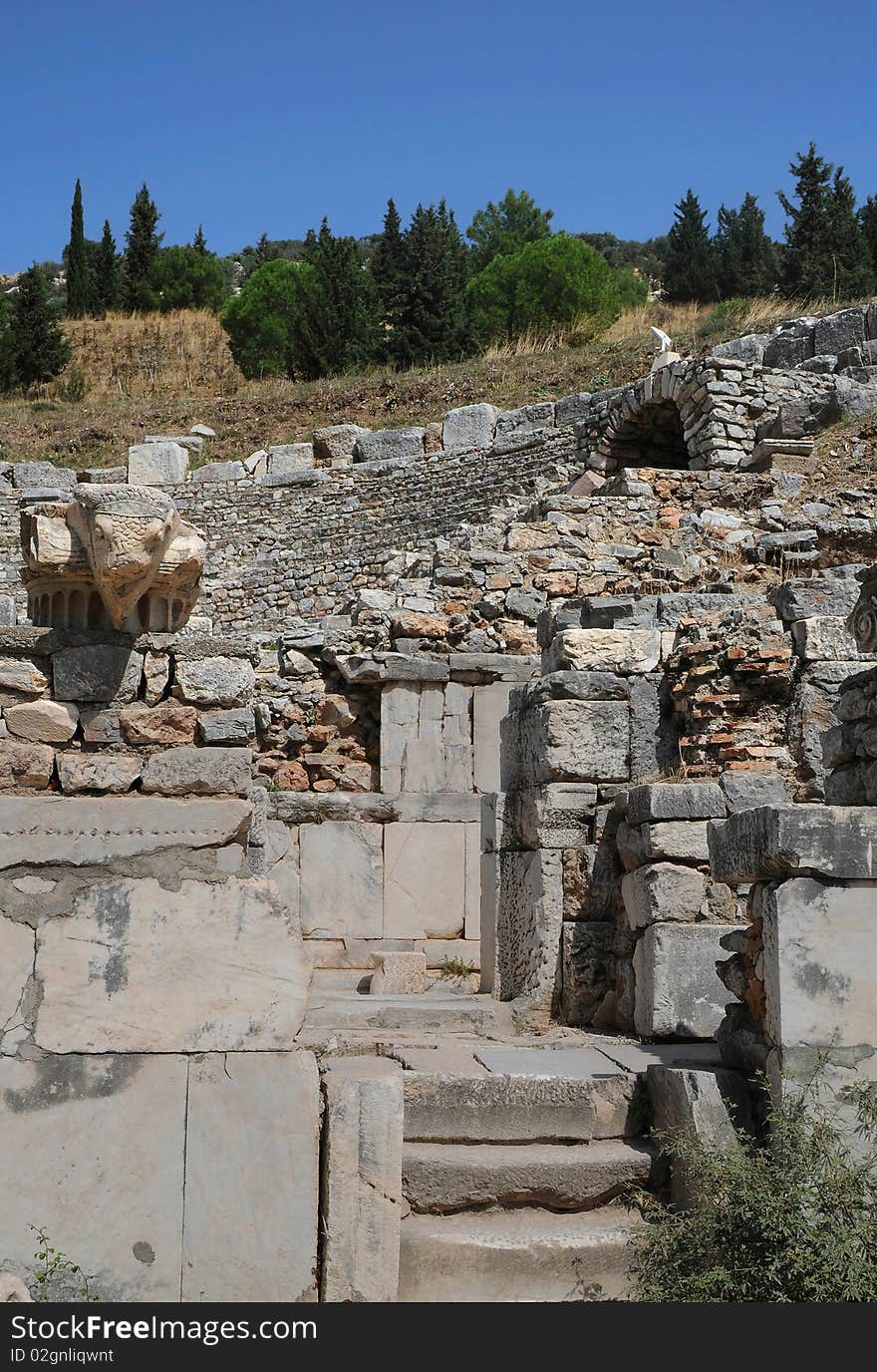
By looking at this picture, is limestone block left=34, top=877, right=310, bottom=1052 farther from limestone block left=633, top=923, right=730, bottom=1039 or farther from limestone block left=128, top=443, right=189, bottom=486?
limestone block left=128, top=443, right=189, bottom=486

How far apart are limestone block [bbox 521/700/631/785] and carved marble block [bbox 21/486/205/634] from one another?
9.99 feet

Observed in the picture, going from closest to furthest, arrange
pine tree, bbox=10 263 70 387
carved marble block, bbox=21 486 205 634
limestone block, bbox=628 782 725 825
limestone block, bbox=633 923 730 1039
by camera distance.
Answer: carved marble block, bbox=21 486 205 634 < limestone block, bbox=633 923 730 1039 < limestone block, bbox=628 782 725 825 < pine tree, bbox=10 263 70 387

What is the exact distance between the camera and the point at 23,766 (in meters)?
4.54

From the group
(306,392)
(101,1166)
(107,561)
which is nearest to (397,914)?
(107,561)

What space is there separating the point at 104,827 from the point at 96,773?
266 mm

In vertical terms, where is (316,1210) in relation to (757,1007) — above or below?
below

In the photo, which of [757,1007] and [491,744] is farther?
[491,744]

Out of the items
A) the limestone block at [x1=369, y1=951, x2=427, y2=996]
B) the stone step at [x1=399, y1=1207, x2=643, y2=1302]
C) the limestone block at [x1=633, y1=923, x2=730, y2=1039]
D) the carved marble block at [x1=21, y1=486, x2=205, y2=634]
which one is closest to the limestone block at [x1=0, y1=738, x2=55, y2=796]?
the carved marble block at [x1=21, y1=486, x2=205, y2=634]

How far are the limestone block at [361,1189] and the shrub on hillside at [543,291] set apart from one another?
Answer: 25.0 meters

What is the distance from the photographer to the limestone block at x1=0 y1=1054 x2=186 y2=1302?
4.12m

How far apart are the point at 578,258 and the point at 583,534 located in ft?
58.1

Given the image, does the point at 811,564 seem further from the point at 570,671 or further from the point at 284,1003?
the point at 284,1003

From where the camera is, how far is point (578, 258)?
99.6ft

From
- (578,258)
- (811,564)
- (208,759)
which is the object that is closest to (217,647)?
(208,759)
